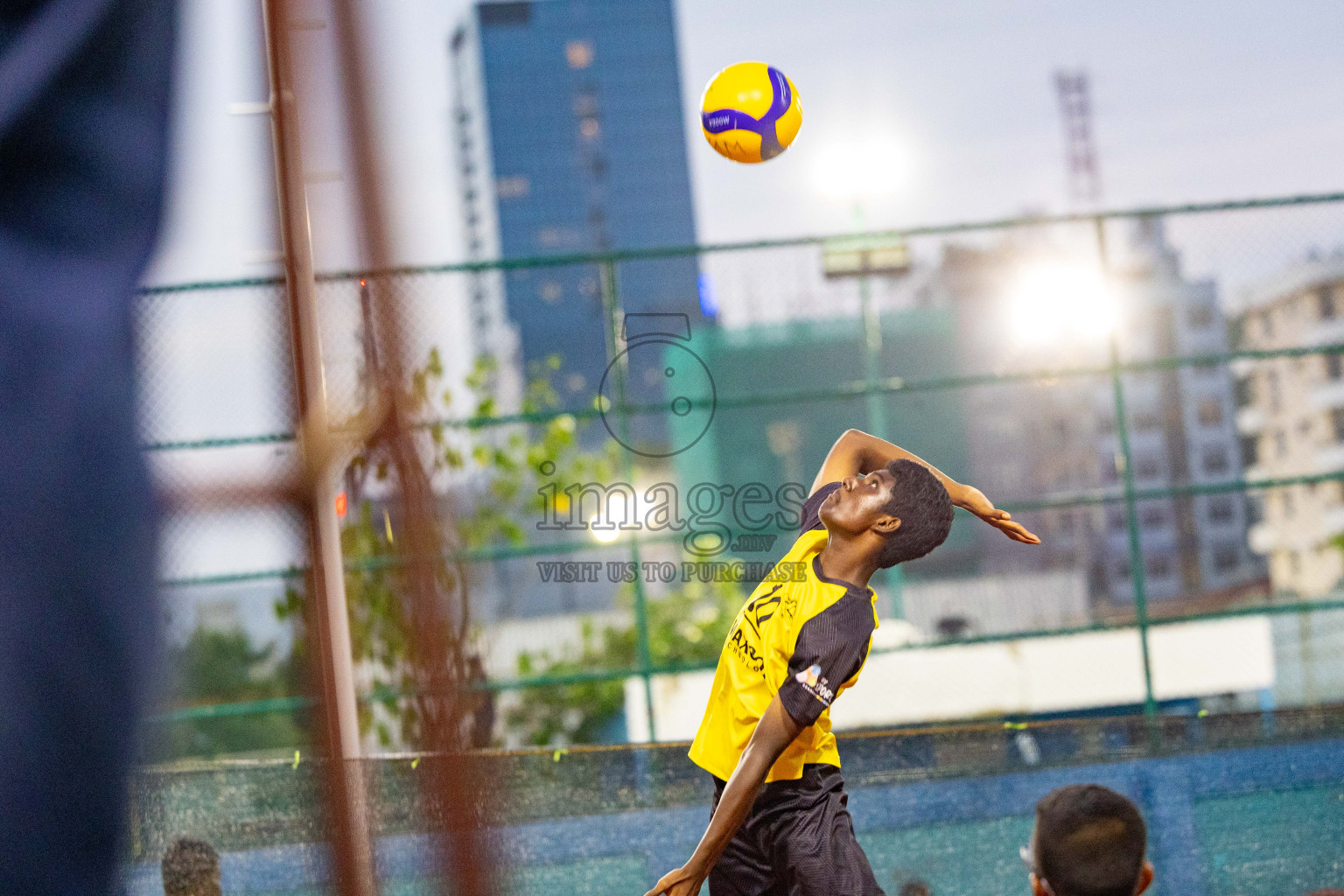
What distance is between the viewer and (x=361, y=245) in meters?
0.53

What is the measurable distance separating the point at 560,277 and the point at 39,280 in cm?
9670

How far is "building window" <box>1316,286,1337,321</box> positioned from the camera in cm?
1885

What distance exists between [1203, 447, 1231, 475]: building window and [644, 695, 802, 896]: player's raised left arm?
6330cm

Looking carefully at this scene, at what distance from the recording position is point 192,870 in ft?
7.08

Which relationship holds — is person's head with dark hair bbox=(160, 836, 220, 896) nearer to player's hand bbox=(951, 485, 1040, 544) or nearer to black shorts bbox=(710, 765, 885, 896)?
black shorts bbox=(710, 765, 885, 896)

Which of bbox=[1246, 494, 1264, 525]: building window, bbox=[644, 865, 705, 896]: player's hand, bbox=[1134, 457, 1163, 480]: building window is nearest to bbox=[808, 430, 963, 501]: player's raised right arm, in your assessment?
bbox=[644, 865, 705, 896]: player's hand

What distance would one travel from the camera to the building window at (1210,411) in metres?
63.8

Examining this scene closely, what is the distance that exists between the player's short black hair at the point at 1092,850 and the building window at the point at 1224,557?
175 ft

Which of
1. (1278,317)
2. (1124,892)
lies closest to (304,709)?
(1124,892)

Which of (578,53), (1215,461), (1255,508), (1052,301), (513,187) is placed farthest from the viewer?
(578,53)

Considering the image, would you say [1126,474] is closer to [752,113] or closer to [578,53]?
[752,113]

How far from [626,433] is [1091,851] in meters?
5.23

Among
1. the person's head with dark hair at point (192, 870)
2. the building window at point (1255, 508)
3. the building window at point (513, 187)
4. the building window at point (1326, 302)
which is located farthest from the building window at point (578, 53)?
the person's head with dark hair at point (192, 870)

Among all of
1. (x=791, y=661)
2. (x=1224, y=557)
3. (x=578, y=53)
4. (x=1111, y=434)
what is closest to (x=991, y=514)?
(x=791, y=661)
